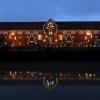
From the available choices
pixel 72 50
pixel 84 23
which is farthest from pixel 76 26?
pixel 72 50

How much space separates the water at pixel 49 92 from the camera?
642 centimetres

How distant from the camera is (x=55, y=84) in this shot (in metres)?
8.40

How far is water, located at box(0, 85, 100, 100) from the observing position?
6.42 metres

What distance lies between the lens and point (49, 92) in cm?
705

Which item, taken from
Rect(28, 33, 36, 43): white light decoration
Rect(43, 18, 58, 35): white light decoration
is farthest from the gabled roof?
Rect(43, 18, 58, 35): white light decoration

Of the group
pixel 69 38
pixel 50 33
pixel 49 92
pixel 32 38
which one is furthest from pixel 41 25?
pixel 49 92

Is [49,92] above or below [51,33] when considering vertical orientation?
above

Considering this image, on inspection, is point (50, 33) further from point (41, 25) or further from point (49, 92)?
point (49, 92)

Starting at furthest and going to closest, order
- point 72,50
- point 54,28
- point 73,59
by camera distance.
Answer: point 54,28 < point 72,50 < point 73,59

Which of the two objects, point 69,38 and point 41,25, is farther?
point 69,38

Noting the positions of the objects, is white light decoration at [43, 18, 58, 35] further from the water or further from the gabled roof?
the water

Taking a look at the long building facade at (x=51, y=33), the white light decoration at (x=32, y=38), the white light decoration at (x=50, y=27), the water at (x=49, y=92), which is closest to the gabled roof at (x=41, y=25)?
the long building facade at (x=51, y=33)

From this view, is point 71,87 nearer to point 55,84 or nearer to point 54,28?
point 55,84

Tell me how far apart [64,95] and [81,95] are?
0.81 ft
